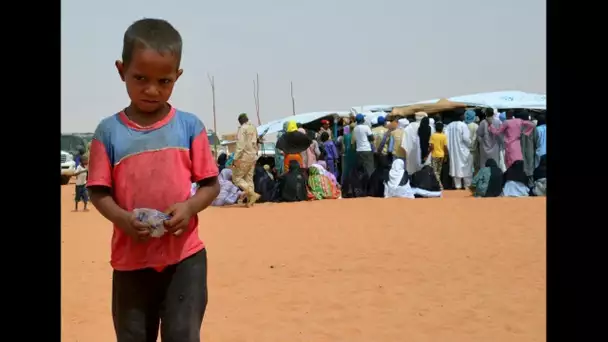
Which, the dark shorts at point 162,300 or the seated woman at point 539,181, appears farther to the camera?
the seated woman at point 539,181

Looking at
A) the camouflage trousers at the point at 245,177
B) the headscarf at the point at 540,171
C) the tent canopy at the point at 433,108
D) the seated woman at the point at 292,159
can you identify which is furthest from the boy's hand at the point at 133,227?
the tent canopy at the point at 433,108

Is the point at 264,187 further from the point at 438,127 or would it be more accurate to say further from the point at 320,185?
the point at 438,127

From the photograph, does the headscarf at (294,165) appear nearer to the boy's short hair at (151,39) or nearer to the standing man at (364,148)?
the standing man at (364,148)

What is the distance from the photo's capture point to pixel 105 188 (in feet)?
7.48

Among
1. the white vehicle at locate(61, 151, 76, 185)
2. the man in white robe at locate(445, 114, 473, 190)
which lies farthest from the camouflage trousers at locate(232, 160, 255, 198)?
the white vehicle at locate(61, 151, 76, 185)

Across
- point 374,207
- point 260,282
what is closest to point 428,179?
point 374,207

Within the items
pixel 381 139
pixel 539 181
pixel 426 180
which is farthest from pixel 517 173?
pixel 381 139

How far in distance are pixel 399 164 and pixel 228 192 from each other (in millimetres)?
3182

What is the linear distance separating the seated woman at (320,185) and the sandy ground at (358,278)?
2668 mm

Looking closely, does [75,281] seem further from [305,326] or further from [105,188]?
[105,188]

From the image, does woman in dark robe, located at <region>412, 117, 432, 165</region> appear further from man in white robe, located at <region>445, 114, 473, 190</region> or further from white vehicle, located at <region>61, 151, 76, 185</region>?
white vehicle, located at <region>61, 151, 76, 185</region>

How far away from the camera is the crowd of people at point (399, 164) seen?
1219 centimetres

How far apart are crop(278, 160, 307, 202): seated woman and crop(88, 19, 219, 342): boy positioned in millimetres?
9952
